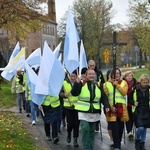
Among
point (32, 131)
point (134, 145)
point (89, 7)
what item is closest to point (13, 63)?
point (32, 131)

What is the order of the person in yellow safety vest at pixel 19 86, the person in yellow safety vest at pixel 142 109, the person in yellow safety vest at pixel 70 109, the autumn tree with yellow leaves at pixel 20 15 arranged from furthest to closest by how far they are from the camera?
the autumn tree with yellow leaves at pixel 20 15 < the person in yellow safety vest at pixel 19 86 < the person in yellow safety vest at pixel 70 109 < the person in yellow safety vest at pixel 142 109

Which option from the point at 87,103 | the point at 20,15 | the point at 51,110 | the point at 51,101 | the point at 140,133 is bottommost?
the point at 140,133

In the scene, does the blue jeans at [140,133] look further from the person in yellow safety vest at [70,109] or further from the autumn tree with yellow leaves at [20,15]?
the autumn tree with yellow leaves at [20,15]

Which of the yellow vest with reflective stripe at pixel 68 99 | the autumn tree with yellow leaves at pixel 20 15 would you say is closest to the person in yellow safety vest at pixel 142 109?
the yellow vest with reflective stripe at pixel 68 99

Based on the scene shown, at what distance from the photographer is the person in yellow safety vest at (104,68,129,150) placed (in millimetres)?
8982

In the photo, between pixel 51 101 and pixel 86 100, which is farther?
pixel 51 101

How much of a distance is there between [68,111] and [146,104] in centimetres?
201

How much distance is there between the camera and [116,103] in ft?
29.9

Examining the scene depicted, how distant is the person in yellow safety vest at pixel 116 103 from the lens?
8982 mm

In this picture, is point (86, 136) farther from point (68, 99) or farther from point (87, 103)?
point (68, 99)

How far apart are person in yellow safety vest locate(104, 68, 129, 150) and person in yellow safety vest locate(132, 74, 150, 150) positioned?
0.29 meters

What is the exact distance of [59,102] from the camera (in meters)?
10.2

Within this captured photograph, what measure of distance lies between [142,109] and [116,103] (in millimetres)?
580

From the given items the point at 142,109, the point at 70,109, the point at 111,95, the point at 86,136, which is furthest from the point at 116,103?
the point at 70,109
